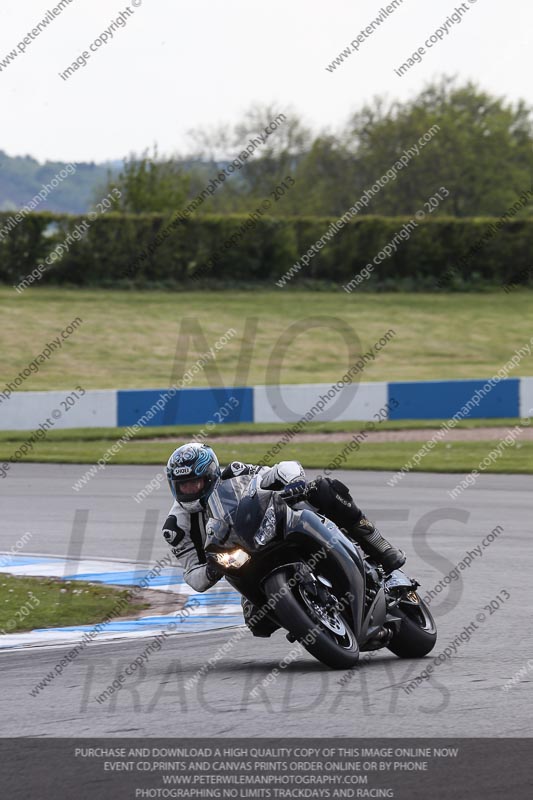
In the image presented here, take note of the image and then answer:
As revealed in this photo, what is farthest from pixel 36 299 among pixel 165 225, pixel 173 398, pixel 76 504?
pixel 76 504

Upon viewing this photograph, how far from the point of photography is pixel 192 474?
724 centimetres

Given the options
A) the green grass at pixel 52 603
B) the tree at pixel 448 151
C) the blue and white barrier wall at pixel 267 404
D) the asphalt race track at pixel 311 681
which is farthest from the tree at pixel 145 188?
the green grass at pixel 52 603

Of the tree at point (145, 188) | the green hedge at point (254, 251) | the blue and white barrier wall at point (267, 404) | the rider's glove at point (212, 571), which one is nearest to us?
the rider's glove at point (212, 571)

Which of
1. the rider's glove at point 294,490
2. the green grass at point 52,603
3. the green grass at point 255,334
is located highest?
the rider's glove at point 294,490

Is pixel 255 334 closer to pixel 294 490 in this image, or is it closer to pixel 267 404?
pixel 267 404

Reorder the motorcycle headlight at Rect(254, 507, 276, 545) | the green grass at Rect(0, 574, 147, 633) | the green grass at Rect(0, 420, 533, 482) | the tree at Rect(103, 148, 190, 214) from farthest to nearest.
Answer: the tree at Rect(103, 148, 190, 214), the green grass at Rect(0, 420, 533, 482), the green grass at Rect(0, 574, 147, 633), the motorcycle headlight at Rect(254, 507, 276, 545)

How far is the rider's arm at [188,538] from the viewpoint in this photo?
24.4ft

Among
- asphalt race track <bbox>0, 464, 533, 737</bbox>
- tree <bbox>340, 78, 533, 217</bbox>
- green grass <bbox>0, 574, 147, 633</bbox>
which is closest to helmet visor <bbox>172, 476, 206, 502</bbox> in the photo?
asphalt race track <bbox>0, 464, 533, 737</bbox>

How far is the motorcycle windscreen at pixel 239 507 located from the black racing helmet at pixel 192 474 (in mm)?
198

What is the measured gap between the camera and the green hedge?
4262 centimetres

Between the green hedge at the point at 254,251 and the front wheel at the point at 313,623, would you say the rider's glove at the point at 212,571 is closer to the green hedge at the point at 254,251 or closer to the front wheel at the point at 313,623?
the front wheel at the point at 313,623

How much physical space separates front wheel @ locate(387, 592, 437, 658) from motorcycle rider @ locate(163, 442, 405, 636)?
255 millimetres

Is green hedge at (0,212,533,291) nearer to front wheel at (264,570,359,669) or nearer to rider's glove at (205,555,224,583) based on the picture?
rider's glove at (205,555,224,583)

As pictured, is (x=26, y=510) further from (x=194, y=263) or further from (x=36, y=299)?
(x=194, y=263)
